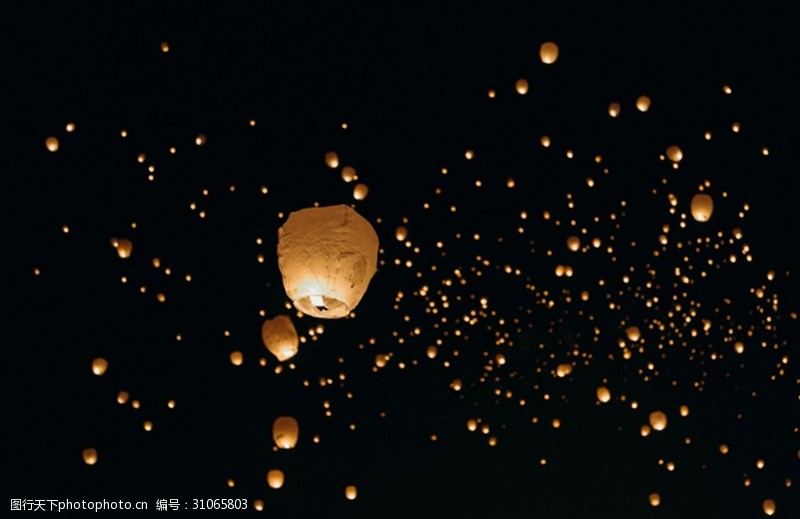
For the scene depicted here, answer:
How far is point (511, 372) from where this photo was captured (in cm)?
247

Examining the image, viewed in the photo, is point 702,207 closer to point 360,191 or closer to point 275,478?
point 360,191

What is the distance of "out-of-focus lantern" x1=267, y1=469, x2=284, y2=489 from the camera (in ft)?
7.69

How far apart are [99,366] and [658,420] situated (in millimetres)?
1308

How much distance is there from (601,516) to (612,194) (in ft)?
2.57

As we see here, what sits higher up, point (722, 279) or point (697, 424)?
point (722, 279)

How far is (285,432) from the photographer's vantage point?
2.36 metres

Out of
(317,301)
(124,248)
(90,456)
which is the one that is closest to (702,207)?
(317,301)

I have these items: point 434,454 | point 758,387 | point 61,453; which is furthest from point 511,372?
point 61,453

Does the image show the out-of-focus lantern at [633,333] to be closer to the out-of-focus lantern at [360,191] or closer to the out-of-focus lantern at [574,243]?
the out-of-focus lantern at [574,243]

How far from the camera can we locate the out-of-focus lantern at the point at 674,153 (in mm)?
2602

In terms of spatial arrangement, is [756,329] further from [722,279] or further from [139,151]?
[139,151]

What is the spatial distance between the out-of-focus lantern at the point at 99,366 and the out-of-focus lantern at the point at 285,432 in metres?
0.42

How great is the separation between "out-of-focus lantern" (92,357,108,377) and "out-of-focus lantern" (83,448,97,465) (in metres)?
0.18

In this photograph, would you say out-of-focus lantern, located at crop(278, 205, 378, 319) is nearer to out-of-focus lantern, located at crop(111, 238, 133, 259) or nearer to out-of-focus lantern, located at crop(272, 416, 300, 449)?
Answer: out-of-focus lantern, located at crop(272, 416, 300, 449)
